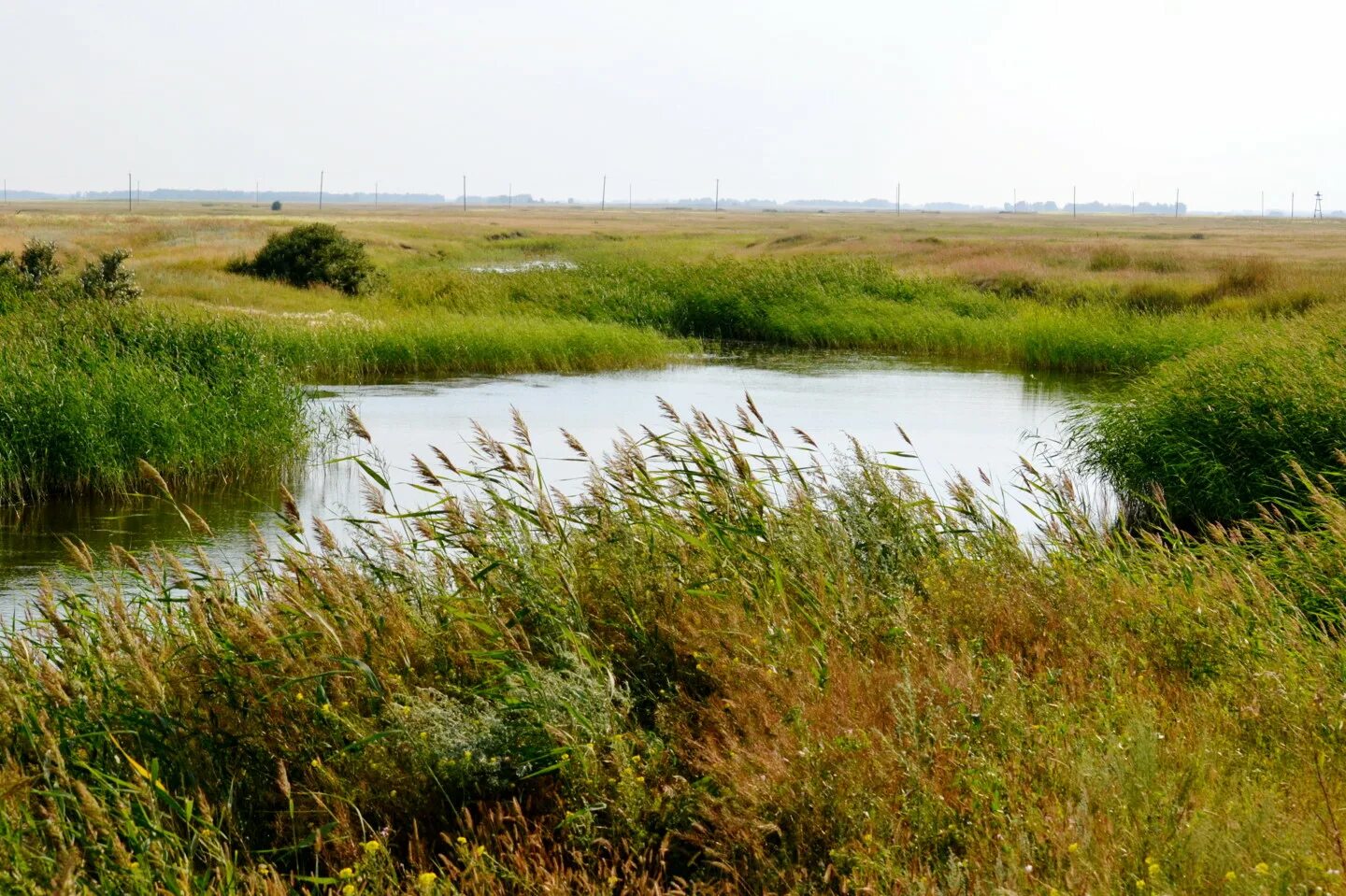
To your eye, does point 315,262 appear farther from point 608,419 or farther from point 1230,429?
point 1230,429

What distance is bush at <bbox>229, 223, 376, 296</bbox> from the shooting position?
34344mm

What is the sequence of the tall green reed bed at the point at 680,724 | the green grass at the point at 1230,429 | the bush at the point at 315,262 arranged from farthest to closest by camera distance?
the bush at the point at 315,262
the green grass at the point at 1230,429
the tall green reed bed at the point at 680,724

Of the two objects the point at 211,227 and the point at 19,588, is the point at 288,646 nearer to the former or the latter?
the point at 19,588

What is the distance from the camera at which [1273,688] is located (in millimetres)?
5148

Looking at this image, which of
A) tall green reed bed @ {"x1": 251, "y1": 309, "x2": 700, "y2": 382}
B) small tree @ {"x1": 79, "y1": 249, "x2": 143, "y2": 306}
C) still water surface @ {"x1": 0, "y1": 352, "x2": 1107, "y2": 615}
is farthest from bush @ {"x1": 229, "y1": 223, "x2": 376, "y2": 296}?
still water surface @ {"x1": 0, "y1": 352, "x2": 1107, "y2": 615}

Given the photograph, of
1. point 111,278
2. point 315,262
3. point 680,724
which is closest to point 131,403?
point 680,724

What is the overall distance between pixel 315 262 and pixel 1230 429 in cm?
2713

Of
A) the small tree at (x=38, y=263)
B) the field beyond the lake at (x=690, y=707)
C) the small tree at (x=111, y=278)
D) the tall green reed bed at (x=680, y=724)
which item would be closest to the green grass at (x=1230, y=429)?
the field beyond the lake at (x=690, y=707)

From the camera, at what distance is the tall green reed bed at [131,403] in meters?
14.2

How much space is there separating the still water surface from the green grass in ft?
6.34

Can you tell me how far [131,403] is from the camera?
14.6 metres

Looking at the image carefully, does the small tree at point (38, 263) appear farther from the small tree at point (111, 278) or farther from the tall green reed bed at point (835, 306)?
the tall green reed bed at point (835, 306)

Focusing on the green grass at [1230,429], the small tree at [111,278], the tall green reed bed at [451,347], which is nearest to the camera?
the green grass at [1230,429]

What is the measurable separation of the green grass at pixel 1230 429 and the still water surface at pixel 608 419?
1.93 m
